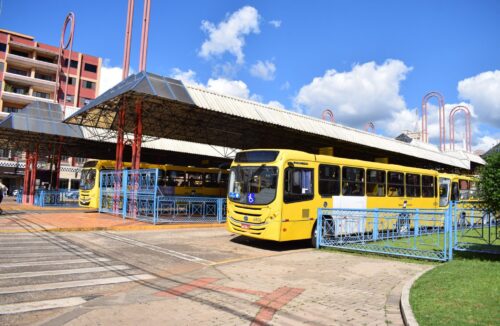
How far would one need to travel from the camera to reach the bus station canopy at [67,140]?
2688 centimetres

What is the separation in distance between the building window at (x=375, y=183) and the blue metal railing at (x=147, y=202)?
803 centimetres

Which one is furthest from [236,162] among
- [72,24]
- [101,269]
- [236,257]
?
[72,24]

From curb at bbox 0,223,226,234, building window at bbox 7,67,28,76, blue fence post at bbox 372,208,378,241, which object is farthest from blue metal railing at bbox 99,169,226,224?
building window at bbox 7,67,28,76

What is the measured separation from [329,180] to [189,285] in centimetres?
771

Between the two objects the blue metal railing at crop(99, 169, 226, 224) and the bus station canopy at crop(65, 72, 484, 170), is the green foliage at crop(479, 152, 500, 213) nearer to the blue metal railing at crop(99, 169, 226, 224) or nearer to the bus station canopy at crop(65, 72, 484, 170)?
the blue metal railing at crop(99, 169, 226, 224)

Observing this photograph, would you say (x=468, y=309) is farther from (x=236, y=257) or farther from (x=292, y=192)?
(x=292, y=192)

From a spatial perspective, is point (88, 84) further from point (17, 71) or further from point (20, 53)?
point (20, 53)

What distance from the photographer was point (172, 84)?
62.2 feet

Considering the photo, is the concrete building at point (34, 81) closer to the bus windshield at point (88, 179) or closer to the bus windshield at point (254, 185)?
the bus windshield at point (88, 179)

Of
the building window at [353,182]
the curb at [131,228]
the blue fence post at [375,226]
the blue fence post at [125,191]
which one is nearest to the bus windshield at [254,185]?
the blue fence post at [375,226]

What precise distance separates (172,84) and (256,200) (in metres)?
9.59

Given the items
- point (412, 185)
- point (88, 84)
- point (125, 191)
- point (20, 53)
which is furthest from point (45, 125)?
point (88, 84)

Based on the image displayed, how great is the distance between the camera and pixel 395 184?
17.0 m

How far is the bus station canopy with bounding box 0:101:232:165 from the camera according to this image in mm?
26881
